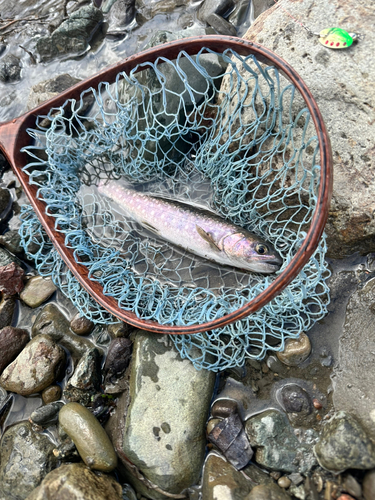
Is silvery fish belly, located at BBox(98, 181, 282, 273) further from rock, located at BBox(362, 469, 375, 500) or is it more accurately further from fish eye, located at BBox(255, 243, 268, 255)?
rock, located at BBox(362, 469, 375, 500)

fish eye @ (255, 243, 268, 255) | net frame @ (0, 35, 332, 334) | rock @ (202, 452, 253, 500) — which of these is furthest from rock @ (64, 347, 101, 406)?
fish eye @ (255, 243, 268, 255)

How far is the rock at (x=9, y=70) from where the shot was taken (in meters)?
5.53

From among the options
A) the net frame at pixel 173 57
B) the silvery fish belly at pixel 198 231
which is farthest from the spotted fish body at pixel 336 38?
the silvery fish belly at pixel 198 231

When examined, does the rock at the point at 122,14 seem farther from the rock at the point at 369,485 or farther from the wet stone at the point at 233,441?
the rock at the point at 369,485

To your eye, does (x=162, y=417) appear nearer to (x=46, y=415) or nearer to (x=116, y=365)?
(x=116, y=365)

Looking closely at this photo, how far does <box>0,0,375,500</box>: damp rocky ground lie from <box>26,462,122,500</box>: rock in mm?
11

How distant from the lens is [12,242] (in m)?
4.20

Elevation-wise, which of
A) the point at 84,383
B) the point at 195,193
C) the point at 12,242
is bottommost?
the point at 84,383

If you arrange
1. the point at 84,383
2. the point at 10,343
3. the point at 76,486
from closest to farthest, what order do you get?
the point at 76,486 → the point at 84,383 → the point at 10,343

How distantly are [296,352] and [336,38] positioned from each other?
9.90 ft

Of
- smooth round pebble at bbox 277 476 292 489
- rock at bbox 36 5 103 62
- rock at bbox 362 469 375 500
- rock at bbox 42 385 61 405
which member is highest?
rock at bbox 36 5 103 62

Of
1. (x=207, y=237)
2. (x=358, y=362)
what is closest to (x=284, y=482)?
(x=358, y=362)

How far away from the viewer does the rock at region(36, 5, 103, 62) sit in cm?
542

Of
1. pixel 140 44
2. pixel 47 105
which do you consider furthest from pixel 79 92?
pixel 140 44
